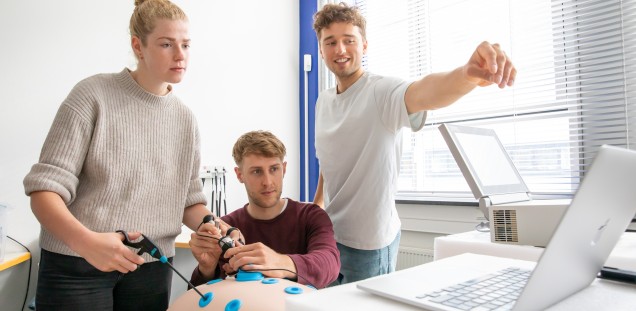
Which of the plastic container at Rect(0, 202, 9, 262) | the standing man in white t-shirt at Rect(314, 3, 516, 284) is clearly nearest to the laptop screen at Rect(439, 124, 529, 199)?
the standing man in white t-shirt at Rect(314, 3, 516, 284)

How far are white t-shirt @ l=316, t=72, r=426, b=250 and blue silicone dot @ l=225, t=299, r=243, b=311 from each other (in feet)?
2.39

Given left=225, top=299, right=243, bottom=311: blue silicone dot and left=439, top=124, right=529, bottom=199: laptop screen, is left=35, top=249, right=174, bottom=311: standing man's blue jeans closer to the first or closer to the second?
left=225, top=299, right=243, bottom=311: blue silicone dot

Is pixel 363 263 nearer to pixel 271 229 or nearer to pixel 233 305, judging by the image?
pixel 271 229

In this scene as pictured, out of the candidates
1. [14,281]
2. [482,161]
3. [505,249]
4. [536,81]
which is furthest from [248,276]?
[536,81]

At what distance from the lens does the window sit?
6.29ft

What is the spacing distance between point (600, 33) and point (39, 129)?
2.71 m

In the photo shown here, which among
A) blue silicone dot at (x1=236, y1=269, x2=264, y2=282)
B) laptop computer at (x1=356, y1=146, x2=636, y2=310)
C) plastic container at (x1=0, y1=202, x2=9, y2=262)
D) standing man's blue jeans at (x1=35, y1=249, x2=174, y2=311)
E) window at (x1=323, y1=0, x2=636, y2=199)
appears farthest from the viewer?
window at (x1=323, y1=0, x2=636, y2=199)

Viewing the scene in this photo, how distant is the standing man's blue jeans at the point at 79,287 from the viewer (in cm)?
105

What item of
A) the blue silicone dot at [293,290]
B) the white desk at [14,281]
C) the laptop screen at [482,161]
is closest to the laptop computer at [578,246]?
the blue silicone dot at [293,290]

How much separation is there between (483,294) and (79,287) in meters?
0.99

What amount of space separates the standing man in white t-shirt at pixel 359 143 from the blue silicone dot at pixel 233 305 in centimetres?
73

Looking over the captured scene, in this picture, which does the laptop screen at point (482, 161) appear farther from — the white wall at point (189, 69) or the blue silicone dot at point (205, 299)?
the white wall at point (189, 69)

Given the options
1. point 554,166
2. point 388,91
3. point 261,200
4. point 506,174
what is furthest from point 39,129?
point 554,166

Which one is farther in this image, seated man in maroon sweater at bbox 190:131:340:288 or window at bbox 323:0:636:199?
window at bbox 323:0:636:199
